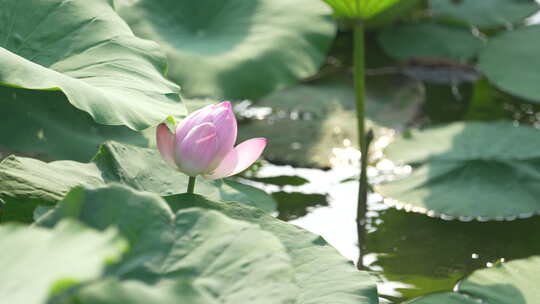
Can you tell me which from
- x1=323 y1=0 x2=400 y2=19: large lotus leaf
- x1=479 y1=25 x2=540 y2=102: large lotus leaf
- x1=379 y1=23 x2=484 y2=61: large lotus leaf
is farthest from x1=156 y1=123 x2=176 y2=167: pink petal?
x1=379 y1=23 x2=484 y2=61: large lotus leaf

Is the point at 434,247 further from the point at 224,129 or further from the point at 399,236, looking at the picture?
the point at 224,129

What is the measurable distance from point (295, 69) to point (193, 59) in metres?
0.26

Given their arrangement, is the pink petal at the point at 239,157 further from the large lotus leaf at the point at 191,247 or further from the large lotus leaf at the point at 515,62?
the large lotus leaf at the point at 515,62

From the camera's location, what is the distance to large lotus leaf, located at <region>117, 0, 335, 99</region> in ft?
6.83

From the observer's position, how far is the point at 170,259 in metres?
0.83

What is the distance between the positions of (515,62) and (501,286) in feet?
4.33

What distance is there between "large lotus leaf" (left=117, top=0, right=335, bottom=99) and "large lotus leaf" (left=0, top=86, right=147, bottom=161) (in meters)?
0.37

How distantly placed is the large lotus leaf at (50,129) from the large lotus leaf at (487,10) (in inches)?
70.3

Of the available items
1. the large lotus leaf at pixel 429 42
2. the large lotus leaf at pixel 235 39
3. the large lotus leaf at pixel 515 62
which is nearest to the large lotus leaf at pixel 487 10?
the large lotus leaf at pixel 429 42

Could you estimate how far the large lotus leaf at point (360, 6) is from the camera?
180cm

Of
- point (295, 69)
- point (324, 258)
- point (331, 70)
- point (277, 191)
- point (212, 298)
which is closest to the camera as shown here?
point (212, 298)

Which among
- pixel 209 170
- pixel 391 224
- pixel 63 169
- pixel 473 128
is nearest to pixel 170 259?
pixel 209 170

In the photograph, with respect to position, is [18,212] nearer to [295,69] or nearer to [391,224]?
[391,224]

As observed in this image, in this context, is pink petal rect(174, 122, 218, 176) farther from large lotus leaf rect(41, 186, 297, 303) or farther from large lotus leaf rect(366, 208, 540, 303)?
large lotus leaf rect(366, 208, 540, 303)
